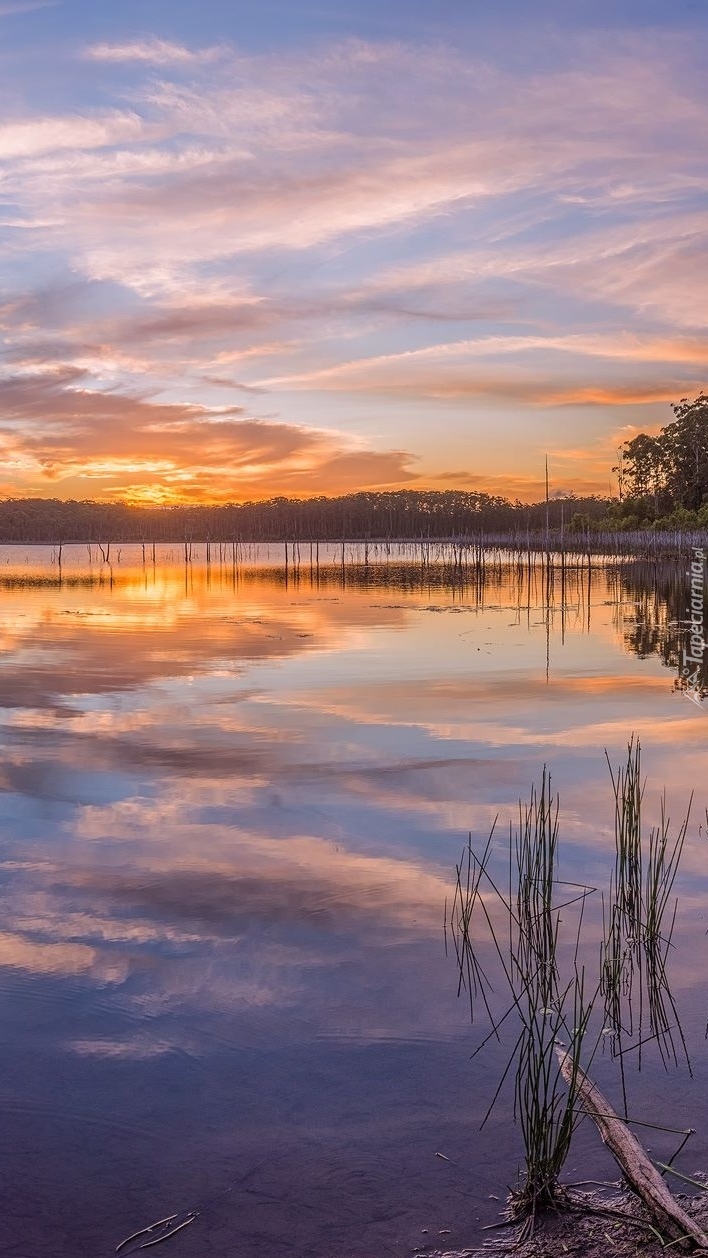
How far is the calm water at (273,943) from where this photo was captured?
399 centimetres

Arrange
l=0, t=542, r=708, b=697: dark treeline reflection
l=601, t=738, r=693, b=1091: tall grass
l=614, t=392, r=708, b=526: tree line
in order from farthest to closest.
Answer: l=614, t=392, r=708, b=526: tree line
l=0, t=542, r=708, b=697: dark treeline reflection
l=601, t=738, r=693, b=1091: tall grass

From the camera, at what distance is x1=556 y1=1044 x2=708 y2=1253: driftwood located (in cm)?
337

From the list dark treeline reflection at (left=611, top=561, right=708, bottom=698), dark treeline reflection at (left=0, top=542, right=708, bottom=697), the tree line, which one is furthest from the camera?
the tree line

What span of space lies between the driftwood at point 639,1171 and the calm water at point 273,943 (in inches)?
7.5

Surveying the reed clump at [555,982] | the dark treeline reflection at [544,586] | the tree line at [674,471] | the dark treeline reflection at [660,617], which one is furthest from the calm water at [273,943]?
the tree line at [674,471]

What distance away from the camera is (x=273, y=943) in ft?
20.6

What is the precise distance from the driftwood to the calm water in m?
0.19

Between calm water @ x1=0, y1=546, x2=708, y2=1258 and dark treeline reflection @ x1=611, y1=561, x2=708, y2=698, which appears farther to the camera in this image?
dark treeline reflection @ x1=611, y1=561, x2=708, y2=698

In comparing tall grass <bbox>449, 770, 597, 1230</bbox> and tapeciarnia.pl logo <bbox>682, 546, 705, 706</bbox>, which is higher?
tapeciarnia.pl logo <bbox>682, 546, 705, 706</bbox>

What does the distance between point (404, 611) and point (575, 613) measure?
4973 millimetres

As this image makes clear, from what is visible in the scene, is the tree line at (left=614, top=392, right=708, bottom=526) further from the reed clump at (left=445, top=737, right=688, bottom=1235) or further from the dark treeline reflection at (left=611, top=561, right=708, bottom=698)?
the reed clump at (left=445, top=737, right=688, bottom=1235)

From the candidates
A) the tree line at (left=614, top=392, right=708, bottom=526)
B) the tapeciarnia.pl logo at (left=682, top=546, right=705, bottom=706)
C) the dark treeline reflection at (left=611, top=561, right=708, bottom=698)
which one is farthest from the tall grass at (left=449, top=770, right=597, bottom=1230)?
the tree line at (left=614, top=392, right=708, bottom=526)

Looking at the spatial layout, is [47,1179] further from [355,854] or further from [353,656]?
[353,656]

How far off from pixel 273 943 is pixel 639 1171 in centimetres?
296
